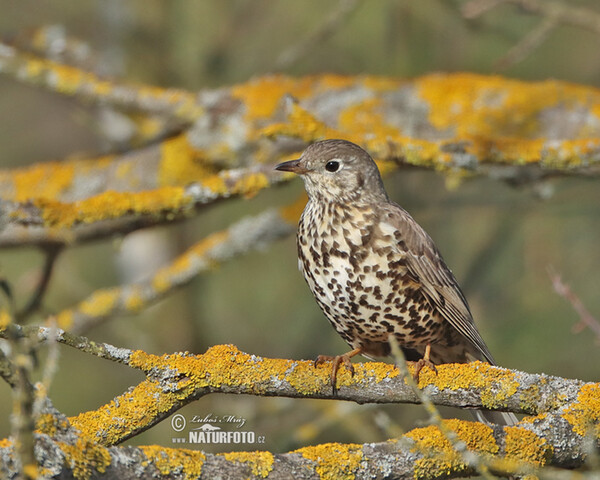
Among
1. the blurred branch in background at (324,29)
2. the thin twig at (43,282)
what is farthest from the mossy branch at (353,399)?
the blurred branch in background at (324,29)

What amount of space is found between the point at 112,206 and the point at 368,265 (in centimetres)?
129

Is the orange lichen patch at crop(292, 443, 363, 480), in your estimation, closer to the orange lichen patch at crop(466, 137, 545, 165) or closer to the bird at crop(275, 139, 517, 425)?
the bird at crop(275, 139, 517, 425)

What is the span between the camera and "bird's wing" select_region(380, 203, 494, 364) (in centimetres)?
340

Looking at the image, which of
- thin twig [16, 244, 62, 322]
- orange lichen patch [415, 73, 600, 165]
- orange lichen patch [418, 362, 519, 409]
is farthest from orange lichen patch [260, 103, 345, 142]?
thin twig [16, 244, 62, 322]

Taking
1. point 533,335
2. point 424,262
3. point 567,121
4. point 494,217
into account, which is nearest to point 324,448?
point 424,262

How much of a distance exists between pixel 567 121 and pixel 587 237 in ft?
11.9

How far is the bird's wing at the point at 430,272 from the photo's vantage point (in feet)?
11.1

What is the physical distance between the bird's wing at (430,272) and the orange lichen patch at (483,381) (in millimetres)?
715

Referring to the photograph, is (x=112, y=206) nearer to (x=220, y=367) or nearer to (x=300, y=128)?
(x=300, y=128)

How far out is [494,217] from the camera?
7.67m

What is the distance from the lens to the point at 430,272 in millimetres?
3438

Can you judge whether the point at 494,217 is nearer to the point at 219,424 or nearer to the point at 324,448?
the point at 219,424

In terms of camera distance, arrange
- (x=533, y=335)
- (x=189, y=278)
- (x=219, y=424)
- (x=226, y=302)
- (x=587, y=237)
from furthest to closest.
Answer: (x=226, y=302) → (x=587, y=237) → (x=533, y=335) → (x=189, y=278) → (x=219, y=424)

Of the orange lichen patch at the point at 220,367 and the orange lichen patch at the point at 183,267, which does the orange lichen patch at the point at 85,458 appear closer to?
the orange lichen patch at the point at 220,367
